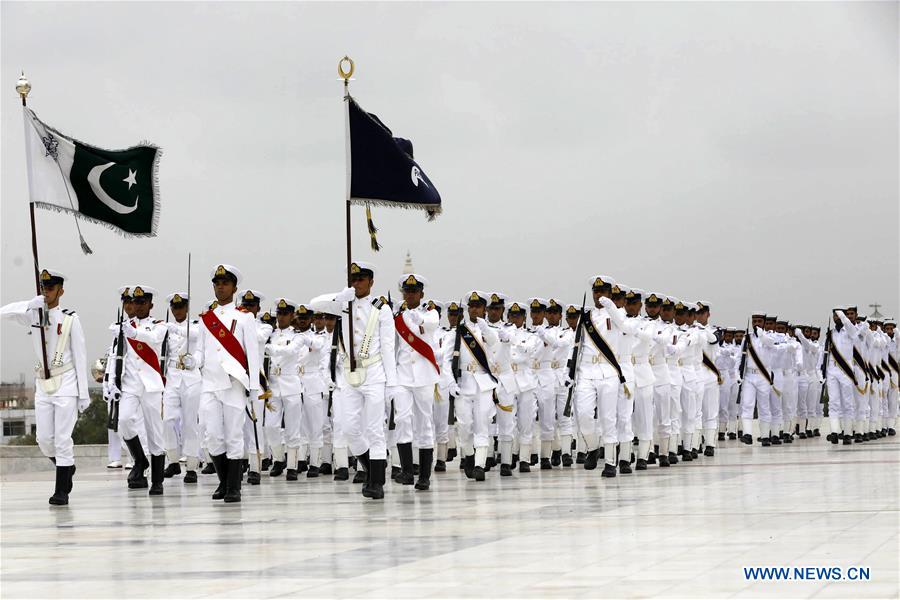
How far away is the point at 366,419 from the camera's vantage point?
1412 centimetres

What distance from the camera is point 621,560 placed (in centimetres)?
868

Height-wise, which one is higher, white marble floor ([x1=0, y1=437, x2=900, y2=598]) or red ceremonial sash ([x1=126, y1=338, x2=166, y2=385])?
red ceremonial sash ([x1=126, y1=338, x2=166, y2=385])

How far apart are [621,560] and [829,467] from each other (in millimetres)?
9823

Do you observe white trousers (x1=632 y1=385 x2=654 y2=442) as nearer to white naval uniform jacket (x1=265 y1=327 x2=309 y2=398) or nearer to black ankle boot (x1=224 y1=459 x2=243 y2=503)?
white naval uniform jacket (x1=265 y1=327 x2=309 y2=398)

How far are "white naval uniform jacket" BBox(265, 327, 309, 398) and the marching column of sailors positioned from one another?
0.07 feet

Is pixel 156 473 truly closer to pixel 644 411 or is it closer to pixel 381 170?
pixel 381 170

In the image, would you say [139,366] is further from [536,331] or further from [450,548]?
[450,548]

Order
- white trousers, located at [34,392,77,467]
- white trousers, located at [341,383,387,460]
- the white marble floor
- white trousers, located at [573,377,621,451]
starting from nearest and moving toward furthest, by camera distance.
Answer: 1. the white marble floor
2. white trousers, located at [341,383,387,460]
3. white trousers, located at [34,392,77,467]
4. white trousers, located at [573,377,621,451]

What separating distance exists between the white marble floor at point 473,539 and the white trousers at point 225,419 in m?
0.60

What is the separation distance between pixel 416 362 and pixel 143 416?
361 cm

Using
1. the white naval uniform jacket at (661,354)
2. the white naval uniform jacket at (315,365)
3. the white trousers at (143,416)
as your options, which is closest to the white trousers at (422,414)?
the white trousers at (143,416)

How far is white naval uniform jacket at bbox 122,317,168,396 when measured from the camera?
16.8 meters

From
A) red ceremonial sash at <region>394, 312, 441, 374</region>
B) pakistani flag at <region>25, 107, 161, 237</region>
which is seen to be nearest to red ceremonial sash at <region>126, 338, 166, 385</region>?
pakistani flag at <region>25, 107, 161, 237</region>

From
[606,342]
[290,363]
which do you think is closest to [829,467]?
[606,342]
